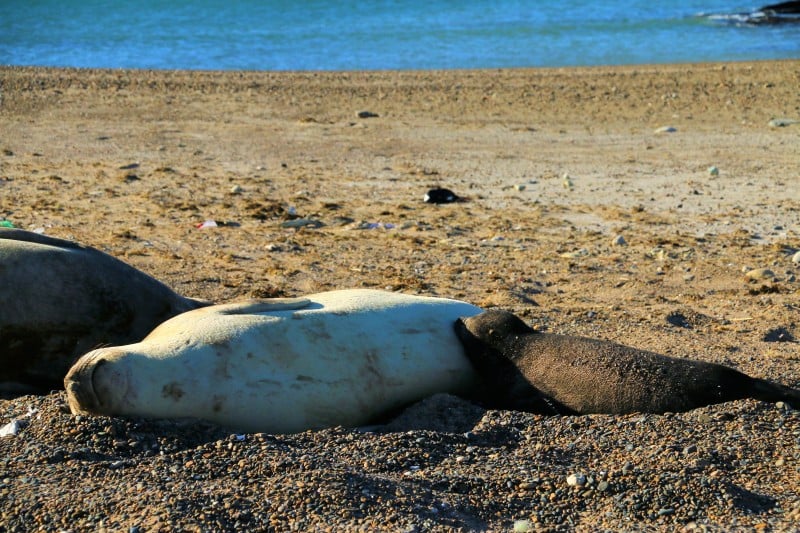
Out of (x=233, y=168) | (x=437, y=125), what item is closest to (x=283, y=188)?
(x=233, y=168)

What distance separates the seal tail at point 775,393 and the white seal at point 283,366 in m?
1.30

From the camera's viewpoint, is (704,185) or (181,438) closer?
(181,438)

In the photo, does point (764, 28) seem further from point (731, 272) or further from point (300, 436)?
point (300, 436)

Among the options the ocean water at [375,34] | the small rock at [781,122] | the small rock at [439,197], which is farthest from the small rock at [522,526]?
the ocean water at [375,34]

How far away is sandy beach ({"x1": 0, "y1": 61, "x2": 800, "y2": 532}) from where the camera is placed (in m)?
4.09

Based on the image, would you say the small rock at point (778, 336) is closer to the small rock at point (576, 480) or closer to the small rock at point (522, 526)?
the small rock at point (576, 480)

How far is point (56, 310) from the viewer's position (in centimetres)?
529

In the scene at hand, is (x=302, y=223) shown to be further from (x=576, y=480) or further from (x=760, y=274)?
(x=576, y=480)

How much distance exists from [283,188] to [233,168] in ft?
3.84

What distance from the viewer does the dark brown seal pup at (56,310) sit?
205 inches

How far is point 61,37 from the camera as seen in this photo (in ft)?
89.8

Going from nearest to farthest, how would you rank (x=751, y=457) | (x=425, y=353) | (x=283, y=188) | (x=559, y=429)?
(x=751, y=457)
(x=559, y=429)
(x=425, y=353)
(x=283, y=188)

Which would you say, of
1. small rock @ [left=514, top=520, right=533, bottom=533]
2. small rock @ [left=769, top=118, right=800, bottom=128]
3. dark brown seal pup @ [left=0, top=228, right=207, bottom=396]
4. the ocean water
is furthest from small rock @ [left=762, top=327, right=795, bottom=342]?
the ocean water

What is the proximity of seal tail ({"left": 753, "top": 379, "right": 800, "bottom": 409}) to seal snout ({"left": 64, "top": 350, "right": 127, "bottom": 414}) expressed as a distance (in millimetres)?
2773
